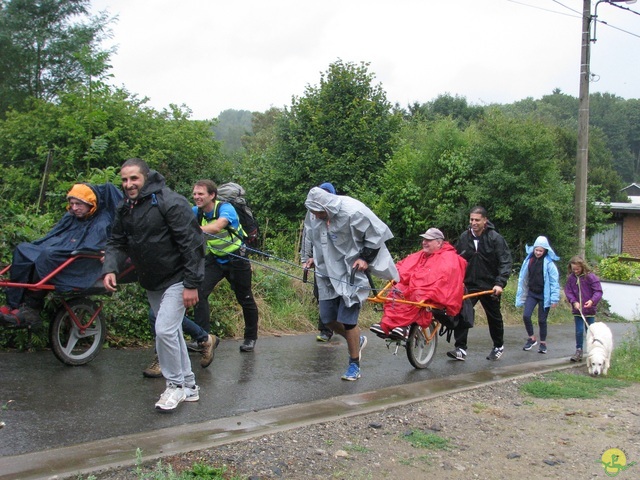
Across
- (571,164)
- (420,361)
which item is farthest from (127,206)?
(571,164)

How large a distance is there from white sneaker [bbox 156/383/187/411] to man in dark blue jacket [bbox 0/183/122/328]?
1.42 meters

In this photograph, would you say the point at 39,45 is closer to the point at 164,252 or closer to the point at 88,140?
the point at 88,140

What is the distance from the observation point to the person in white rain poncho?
671 cm

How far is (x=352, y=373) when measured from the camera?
23.2ft

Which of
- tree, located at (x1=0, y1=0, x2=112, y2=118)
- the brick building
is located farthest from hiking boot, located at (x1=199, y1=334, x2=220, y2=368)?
the brick building

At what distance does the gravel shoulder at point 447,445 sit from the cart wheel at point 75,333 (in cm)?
258

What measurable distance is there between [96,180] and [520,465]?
644 cm

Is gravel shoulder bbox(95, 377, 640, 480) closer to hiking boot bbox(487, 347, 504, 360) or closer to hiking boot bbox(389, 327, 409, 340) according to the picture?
hiking boot bbox(389, 327, 409, 340)

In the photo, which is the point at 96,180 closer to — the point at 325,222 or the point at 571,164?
the point at 325,222

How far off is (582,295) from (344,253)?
4.67 m

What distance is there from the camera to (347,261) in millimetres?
6797

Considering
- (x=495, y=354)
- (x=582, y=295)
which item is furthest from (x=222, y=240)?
(x=582, y=295)

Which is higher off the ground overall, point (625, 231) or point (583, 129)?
point (583, 129)

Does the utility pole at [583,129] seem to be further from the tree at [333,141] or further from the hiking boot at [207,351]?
the hiking boot at [207,351]
